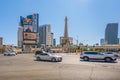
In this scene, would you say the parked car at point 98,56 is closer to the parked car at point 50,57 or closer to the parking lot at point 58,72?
the parked car at point 50,57

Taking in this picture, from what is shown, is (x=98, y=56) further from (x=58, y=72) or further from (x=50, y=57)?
(x=58, y=72)

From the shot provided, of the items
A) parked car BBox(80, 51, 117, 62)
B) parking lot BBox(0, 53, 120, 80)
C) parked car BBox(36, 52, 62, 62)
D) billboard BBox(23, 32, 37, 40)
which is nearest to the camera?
parking lot BBox(0, 53, 120, 80)

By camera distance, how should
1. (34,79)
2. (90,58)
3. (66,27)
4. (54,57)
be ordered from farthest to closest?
1. (66,27)
2. (90,58)
3. (54,57)
4. (34,79)

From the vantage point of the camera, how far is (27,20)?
103312mm

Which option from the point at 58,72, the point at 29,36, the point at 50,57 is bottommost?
the point at 58,72

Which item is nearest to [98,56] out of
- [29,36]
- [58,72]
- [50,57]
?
[50,57]

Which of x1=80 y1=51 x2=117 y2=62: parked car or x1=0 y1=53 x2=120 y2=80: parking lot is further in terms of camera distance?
x1=80 y1=51 x2=117 y2=62: parked car

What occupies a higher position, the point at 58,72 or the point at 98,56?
the point at 98,56

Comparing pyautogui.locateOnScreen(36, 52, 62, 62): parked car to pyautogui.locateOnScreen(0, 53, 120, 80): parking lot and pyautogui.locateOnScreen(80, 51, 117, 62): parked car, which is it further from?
pyautogui.locateOnScreen(0, 53, 120, 80): parking lot

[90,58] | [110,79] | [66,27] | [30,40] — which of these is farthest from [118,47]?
[110,79]

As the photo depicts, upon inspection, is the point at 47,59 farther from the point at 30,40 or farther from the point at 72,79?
the point at 30,40

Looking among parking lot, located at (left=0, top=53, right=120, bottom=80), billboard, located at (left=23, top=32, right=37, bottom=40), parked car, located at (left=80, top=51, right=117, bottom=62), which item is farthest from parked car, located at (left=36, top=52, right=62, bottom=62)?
billboard, located at (left=23, top=32, right=37, bottom=40)

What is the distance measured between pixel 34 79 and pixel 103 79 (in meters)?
4.43

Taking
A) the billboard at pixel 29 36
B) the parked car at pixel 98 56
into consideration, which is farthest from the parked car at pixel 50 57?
the billboard at pixel 29 36
